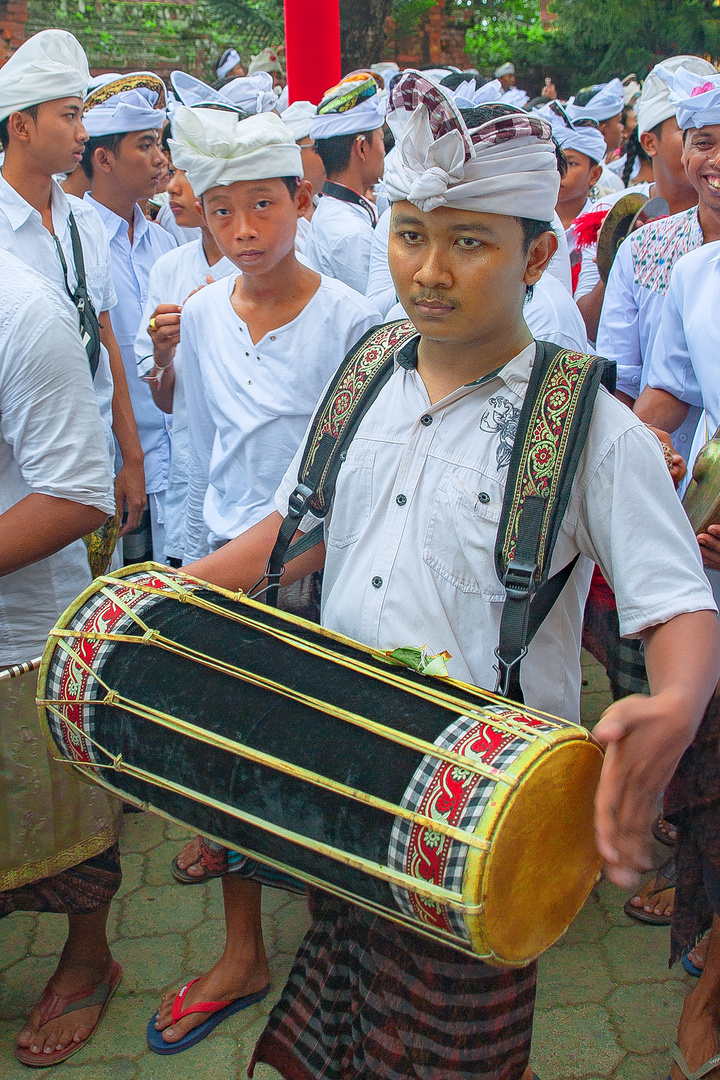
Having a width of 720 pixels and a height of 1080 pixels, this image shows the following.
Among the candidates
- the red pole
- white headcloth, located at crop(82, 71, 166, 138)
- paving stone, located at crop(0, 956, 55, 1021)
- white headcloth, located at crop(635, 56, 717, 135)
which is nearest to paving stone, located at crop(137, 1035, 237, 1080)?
paving stone, located at crop(0, 956, 55, 1021)

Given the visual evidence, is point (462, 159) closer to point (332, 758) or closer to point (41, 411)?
point (332, 758)

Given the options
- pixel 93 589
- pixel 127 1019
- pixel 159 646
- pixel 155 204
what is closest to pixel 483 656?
pixel 159 646

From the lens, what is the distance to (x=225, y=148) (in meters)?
2.68

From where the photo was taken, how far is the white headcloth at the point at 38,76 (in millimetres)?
3514

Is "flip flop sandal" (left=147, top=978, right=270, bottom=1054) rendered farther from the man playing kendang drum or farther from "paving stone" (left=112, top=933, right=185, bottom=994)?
the man playing kendang drum

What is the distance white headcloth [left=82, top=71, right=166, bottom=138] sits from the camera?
448 centimetres

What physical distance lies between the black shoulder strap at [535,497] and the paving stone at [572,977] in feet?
4.84

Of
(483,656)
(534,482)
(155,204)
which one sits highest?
(155,204)

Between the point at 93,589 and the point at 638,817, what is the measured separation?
1.01 m

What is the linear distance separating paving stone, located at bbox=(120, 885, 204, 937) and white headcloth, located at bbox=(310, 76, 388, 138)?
3.71 meters

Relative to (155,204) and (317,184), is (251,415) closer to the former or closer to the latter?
(317,184)

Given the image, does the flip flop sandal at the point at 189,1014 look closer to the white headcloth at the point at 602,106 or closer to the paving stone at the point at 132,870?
the paving stone at the point at 132,870

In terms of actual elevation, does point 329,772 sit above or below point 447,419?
Result: below

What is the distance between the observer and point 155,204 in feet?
22.7
